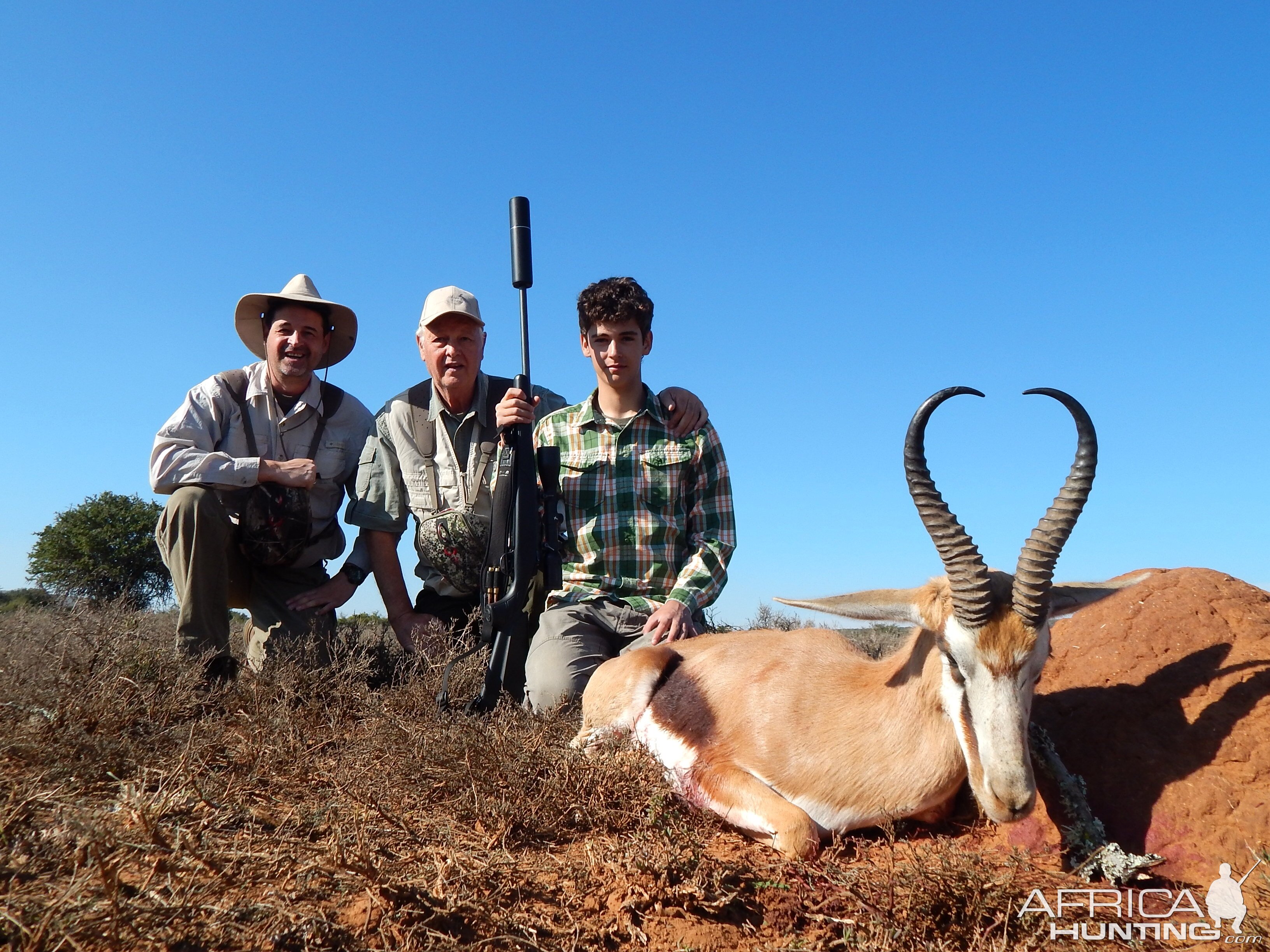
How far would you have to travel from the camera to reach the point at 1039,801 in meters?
4.05

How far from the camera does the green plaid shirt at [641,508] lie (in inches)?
245

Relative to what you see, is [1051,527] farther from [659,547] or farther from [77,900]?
[77,900]

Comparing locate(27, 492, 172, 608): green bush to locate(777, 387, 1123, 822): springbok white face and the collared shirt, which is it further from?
locate(777, 387, 1123, 822): springbok white face

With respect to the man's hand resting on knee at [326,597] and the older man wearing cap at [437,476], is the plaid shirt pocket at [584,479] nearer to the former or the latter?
the older man wearing cap at [437,476]

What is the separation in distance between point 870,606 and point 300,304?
18.1 ft

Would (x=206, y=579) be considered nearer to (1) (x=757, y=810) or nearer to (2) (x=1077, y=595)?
(1) (x=757, y=810)

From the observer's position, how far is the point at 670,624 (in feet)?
18.8

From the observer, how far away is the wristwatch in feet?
24.5

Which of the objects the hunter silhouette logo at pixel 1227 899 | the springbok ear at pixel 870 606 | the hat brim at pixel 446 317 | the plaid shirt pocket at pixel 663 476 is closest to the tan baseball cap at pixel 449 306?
the hat brim at pixel 446 317

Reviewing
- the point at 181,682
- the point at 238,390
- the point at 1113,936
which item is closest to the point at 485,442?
the point at 238,390

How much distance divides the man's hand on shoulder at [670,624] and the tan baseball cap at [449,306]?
3018 mm

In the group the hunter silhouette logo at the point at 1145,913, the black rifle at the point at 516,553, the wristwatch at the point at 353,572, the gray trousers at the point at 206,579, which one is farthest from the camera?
Result: the wristwatch at the point at 353,572

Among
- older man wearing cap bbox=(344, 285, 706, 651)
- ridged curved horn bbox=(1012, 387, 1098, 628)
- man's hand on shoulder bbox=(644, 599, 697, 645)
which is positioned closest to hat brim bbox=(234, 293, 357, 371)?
older man wearing cap bbox=(344, 285, 706, 651)

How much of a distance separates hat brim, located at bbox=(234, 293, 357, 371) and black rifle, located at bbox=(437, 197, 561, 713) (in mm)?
2130
